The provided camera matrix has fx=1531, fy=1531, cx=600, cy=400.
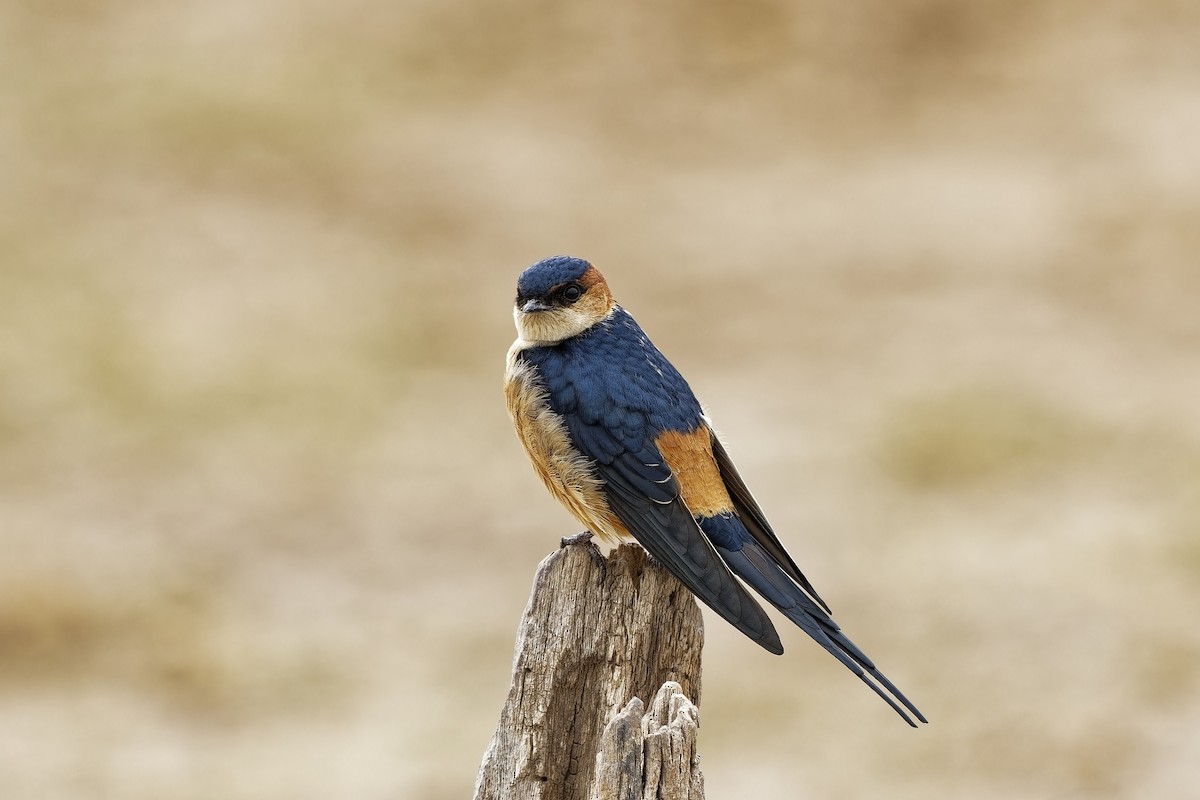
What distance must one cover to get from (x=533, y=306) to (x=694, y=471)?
29.2 inches

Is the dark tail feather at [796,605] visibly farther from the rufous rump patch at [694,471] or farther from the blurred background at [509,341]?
the blurred background at [509,341]

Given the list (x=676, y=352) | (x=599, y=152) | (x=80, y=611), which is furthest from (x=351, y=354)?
(x=599, y=152)

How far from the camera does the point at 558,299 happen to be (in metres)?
5.00

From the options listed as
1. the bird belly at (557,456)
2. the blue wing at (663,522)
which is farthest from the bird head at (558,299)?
the blue wing at (663,522)

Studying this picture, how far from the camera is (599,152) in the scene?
62.7 ft

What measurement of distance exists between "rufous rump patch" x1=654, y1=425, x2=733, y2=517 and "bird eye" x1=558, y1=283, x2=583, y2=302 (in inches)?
22.0

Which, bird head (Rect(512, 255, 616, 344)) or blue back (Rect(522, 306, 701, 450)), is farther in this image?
bird head (Rect(512, 255, 616, 344))

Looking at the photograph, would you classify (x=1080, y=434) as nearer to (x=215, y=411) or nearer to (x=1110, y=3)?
(x=215, y=411)

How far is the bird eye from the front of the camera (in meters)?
4.99

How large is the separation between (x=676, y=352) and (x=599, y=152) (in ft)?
17.0

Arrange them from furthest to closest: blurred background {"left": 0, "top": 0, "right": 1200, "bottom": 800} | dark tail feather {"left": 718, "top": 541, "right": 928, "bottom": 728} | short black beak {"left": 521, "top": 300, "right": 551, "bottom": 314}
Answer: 1. blurred background {"left": 0, "top": 0, "right": 1200, "bottom": 800}
2. short black beak {"left": 521, "top": 300, "right": 551, "bottom": 314}
3. dark tail feather {"left": 718, "top": 541, "right": 928, "bottom": 728}

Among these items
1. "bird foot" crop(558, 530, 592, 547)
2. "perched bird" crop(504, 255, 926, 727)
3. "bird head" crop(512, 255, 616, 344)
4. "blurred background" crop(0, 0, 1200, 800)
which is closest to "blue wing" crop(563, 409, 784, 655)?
"perched bird" crop(504, 255, 926, 727)

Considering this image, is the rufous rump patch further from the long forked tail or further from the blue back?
the long forked tail

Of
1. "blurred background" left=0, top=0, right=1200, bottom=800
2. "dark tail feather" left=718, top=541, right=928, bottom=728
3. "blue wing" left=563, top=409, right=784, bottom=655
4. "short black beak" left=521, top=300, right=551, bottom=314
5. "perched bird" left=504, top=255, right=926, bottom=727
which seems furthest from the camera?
"blurred background" left=0, top=0, right=1200, bottom=800
